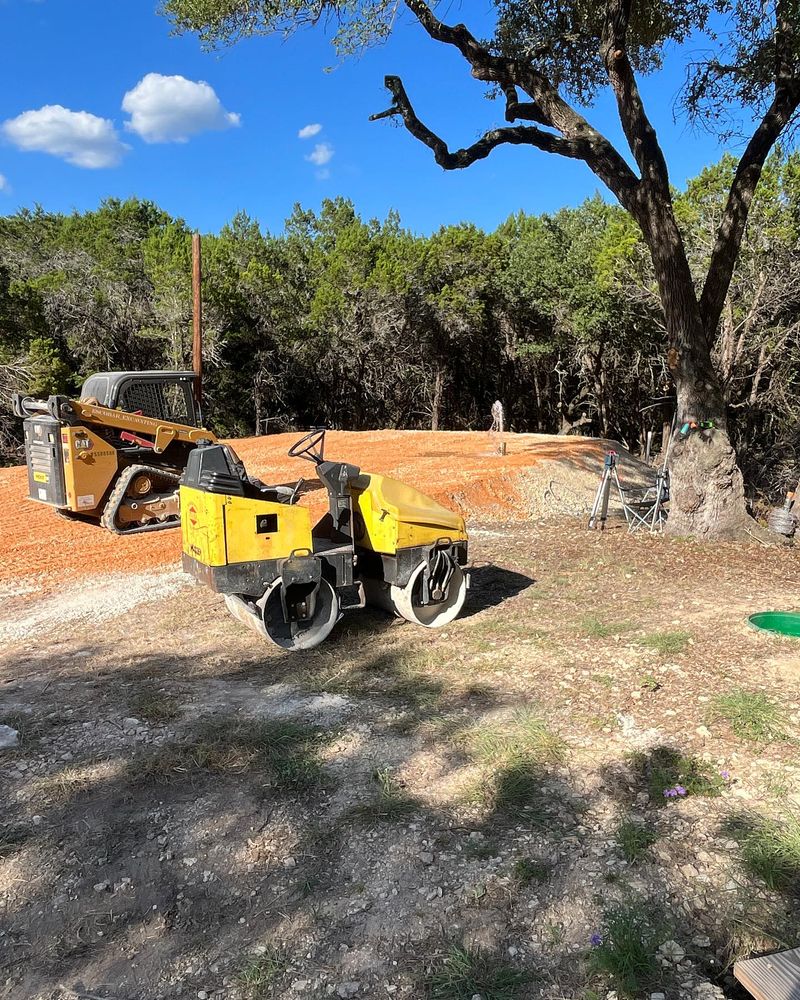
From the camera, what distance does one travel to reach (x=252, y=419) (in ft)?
98.9

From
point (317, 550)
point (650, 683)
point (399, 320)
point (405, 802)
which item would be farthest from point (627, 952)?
point (399, 320)

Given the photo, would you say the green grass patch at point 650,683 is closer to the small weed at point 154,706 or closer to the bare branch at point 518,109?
the small weed at point 154,706

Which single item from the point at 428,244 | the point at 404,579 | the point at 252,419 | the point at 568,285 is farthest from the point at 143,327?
the point at 404,579

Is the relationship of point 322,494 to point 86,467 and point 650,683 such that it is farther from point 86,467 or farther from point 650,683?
point 650,683

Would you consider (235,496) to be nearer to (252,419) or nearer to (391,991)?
(391,991)

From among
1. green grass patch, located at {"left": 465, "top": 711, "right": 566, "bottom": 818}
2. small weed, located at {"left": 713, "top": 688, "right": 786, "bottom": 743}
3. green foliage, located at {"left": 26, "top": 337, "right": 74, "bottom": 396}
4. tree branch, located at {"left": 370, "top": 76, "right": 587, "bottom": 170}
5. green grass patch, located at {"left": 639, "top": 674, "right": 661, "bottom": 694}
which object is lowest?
green grass patch, located at {"left": 465, "top": 711, "right": 566, "bottom": 818}

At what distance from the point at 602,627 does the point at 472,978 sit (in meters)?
3.80

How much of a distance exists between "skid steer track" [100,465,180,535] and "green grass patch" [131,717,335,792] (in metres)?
6.10

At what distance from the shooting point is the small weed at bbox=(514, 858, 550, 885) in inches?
120

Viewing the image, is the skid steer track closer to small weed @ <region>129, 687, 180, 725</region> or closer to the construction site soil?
the construction site soil

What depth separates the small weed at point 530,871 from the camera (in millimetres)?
3045

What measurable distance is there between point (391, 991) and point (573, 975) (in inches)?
26.0

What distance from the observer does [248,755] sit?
13.4 ft

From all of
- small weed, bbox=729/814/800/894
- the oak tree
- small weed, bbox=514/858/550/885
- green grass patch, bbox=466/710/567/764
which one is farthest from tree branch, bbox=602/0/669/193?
small weed, bbox=514/858/550/885
